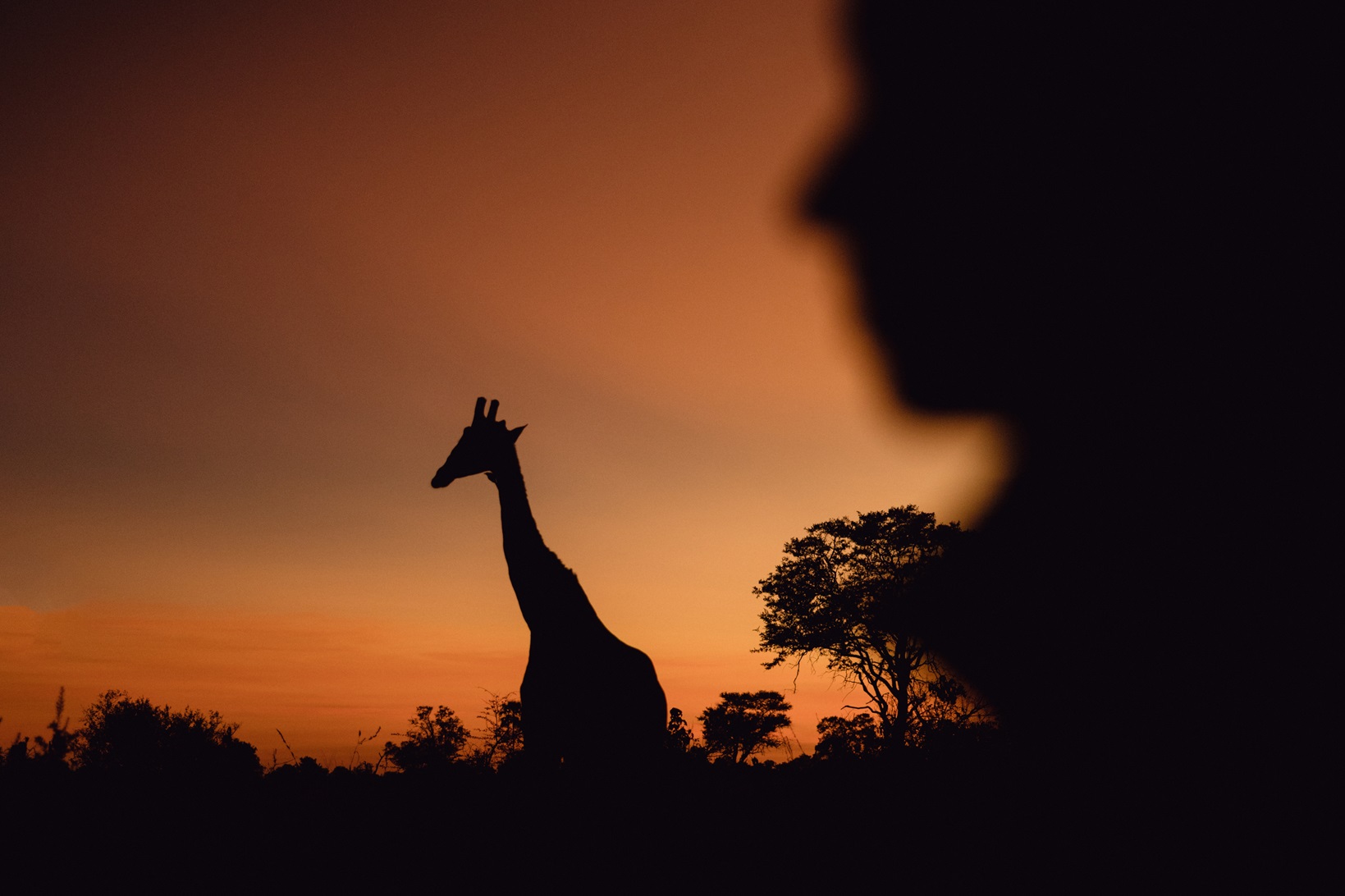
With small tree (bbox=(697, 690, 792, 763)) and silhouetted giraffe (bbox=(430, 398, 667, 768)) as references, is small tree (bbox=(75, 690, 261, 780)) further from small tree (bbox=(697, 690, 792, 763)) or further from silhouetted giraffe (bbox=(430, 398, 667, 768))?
small tree (bbox=(697, 690, 792, 763))

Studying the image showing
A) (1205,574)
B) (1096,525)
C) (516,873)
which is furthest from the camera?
(1096,525)

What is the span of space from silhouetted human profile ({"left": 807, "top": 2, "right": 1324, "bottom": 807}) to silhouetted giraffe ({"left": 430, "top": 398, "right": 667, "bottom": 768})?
4.37m

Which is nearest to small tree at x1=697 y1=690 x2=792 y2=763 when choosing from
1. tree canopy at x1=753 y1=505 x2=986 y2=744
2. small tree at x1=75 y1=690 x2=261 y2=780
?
tree canopy at x1=753 y1=505 x2=986 y2=744

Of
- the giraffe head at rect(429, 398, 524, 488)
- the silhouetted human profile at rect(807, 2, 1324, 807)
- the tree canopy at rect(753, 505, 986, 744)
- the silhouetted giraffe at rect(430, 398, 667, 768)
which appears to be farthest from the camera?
the tree canopy at rect(753, 505, 986, 744)

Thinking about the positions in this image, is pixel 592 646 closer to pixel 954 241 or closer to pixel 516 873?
pixel 516 873

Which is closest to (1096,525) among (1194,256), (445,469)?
(1194,256)

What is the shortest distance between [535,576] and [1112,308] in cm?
825

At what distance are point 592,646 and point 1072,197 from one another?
9.23 m

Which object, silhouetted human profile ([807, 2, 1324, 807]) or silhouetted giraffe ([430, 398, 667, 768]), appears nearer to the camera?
silhouetted human profile ([807, 2, 1324, 807])

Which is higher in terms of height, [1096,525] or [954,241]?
[954,241]

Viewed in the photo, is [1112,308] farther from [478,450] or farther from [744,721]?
[744,721]

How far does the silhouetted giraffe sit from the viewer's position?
7414 mm

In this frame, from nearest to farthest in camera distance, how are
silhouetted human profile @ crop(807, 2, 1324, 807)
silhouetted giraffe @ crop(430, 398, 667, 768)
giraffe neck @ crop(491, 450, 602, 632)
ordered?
silhouetted human profile @ crop(807, 2, 1324, 807) < silhouetted giraffe @ crop(430, 398, 667, 768) < giraffe neck @ crop(491, 450, 602, 632)

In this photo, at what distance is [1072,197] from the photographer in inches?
405
